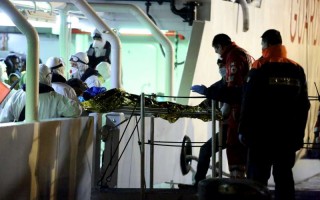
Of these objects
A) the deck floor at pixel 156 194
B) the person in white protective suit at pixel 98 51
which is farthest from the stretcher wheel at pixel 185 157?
the deck floor at pixel 156 194

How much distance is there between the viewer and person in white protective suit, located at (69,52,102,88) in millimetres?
10097

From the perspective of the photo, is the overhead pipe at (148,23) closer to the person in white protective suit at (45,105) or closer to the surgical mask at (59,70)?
the surgical mask at (59,70)

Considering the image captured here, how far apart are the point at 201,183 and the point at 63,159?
1.99 m

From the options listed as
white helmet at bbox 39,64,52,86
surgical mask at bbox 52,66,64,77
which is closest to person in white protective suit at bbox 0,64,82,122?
white helmet at bbox 39,64,52,86

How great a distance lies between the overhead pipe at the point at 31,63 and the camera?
6168 mm

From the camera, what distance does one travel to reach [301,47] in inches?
672

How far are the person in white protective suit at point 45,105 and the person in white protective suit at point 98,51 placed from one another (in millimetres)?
4243

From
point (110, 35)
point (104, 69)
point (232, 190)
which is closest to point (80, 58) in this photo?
point (104, 69)

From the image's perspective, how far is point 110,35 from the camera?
8.66m

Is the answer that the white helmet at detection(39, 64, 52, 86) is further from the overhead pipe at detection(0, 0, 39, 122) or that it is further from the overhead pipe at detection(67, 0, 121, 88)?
the overhead pipe at detection(67, 0, 121, 88)

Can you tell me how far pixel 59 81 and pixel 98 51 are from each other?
3.43 meters

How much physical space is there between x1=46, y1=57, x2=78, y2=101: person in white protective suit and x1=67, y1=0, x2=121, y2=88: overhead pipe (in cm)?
68

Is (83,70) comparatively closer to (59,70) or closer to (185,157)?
(59,70)

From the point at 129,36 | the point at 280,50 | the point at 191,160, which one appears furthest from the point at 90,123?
the point at 129,36
